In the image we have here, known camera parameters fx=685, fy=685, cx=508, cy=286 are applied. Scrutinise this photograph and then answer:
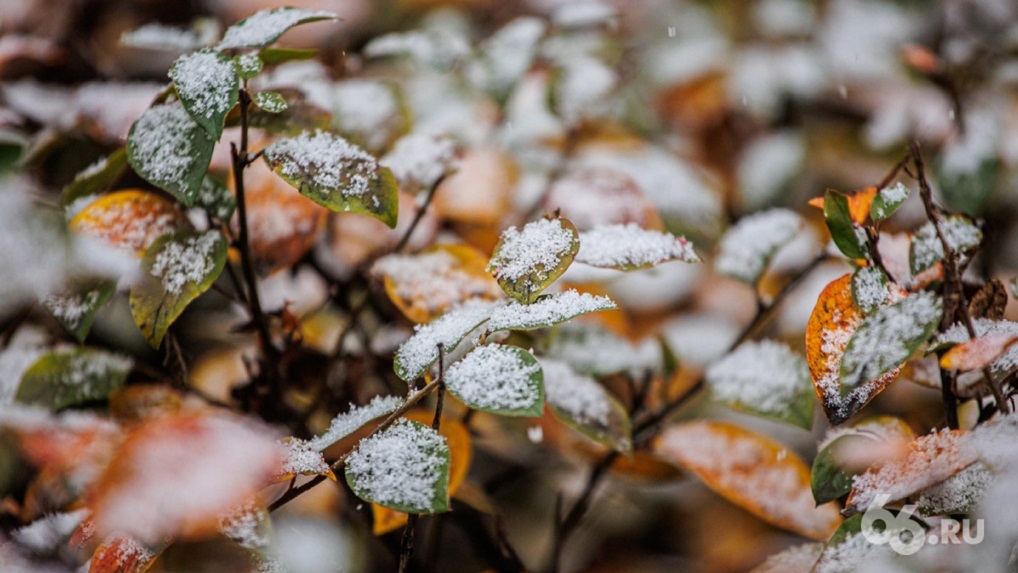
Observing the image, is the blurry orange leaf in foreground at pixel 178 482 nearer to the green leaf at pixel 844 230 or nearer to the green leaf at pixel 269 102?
the green leaf at pixel 269 102

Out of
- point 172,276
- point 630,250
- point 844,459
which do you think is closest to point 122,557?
point 172,276

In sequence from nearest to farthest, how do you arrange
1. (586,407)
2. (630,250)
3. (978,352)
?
1. (978,352)
2. (630,250)
3. (586,407)

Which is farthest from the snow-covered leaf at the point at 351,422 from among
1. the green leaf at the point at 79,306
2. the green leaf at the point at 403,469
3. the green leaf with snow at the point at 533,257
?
the green leaf at the point at 79,306

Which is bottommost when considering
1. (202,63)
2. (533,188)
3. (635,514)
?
(635,514)

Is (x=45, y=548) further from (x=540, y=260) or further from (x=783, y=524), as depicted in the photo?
(x=783, y=524)

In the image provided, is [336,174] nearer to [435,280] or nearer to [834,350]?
[435,280]

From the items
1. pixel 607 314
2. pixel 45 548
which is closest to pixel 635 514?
pixel 607 314

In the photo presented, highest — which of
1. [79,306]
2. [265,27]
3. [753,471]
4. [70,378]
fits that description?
[265,27]
